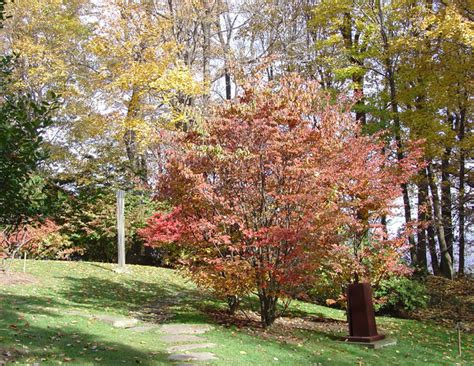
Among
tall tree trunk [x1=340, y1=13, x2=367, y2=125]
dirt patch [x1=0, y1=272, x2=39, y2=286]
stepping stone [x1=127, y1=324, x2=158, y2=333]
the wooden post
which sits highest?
tall tree trunk [x1=340, y1=13, x2=367, y2=125]

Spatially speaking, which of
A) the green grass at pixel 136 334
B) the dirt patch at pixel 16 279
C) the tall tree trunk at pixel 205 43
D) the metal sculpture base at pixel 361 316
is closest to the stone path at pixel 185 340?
the green grass at pixel 136 334

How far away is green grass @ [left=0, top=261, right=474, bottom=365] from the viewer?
5.89 meters

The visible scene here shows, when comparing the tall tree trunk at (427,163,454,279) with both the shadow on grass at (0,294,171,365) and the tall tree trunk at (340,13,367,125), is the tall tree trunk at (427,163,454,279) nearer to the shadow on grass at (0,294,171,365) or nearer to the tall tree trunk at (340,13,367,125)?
the tall tree trunk at (340,13,367,125)

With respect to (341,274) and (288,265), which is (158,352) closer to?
(288,265)

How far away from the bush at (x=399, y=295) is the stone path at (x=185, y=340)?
5.52 metres

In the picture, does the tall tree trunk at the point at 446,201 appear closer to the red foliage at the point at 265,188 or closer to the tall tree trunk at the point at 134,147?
the red foliage at the point at 265,188

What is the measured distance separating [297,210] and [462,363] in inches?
139

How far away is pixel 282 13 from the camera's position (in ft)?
63.0

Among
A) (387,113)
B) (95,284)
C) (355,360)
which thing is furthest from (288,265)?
(387,113)

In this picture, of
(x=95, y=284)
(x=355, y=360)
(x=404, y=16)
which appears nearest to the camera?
(x=355, y=360)

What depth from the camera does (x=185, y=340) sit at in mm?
6902

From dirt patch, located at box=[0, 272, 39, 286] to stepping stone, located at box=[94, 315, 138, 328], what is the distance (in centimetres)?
334

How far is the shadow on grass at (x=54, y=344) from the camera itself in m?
5.47

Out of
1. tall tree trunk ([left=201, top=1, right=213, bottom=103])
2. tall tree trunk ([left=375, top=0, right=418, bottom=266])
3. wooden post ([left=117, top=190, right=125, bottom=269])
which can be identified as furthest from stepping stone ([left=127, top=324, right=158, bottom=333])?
tall tree trunk ([left=201, top=1, right=213, bottom=103])
